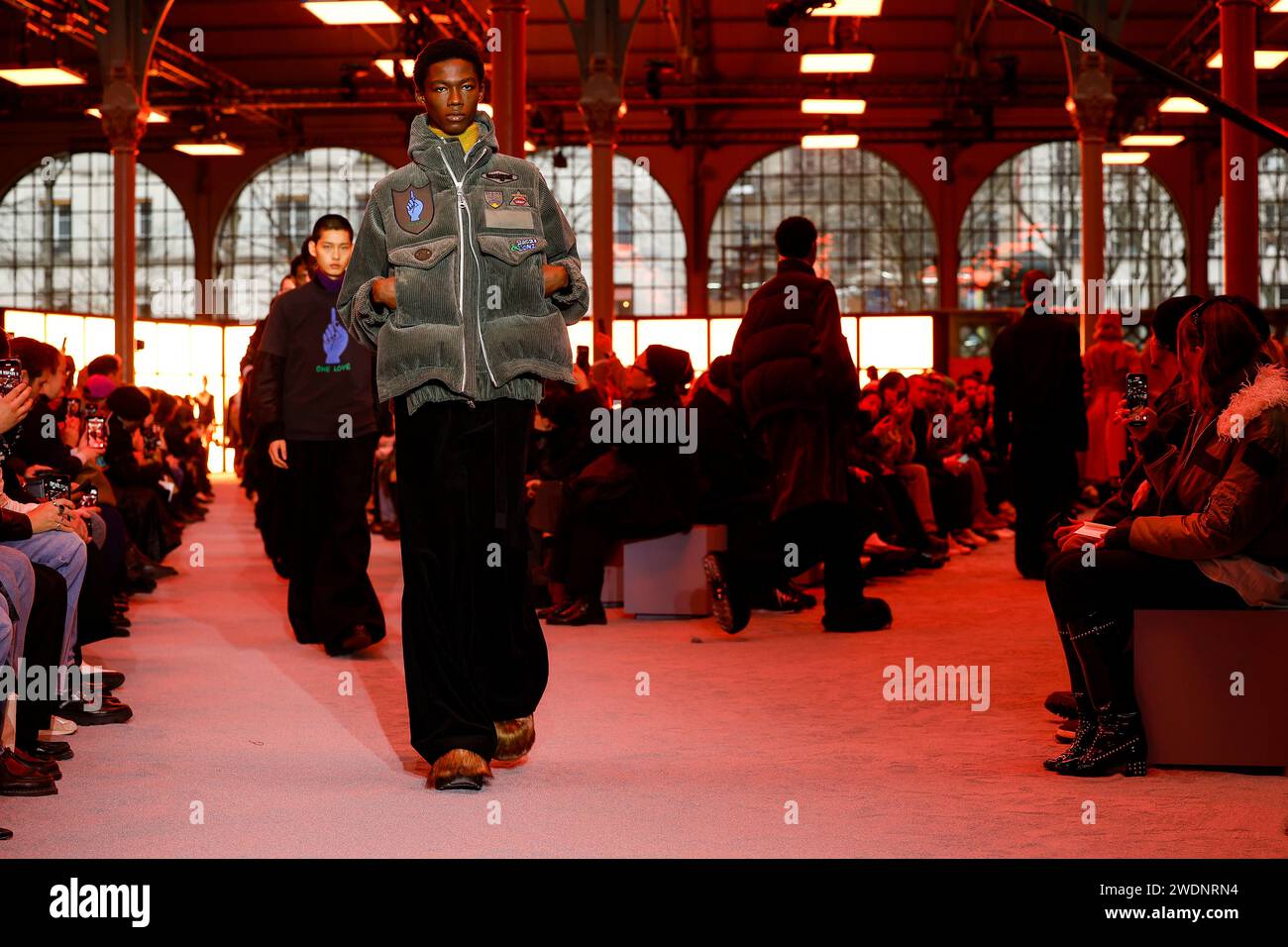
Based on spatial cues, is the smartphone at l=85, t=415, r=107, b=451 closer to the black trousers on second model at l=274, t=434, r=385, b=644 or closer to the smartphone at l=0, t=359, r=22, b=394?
the black trousers on second model at l=274, t=434, r=385, b=644

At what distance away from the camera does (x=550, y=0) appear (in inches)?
885

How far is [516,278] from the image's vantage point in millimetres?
4086

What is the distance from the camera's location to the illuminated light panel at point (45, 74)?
1769 centimetres

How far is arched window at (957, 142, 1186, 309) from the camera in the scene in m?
26.8

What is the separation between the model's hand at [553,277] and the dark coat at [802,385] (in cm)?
288

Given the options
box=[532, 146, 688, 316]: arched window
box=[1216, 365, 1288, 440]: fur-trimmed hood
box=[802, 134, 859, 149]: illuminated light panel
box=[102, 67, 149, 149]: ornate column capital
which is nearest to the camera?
box=[1216, 365, 1288, 440]: fur-trimmed hood

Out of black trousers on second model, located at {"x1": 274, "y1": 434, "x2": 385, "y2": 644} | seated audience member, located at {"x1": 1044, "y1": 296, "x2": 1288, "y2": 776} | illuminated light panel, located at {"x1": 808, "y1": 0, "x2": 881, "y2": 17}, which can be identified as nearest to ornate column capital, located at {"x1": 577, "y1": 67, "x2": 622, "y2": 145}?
illuminated light panel, located at {"x1": 808, "y1": 0, "x2": 881, "y2": 17}

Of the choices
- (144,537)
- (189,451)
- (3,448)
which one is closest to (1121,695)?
(3,448)

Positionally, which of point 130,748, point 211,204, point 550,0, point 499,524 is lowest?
point 130,748

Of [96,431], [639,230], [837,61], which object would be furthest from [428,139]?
[639,230]

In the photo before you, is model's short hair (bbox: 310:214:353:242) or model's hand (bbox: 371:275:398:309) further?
model's short hair (bbox: 310:214:353:242)

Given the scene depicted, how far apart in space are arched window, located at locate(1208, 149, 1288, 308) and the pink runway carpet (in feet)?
71.5
